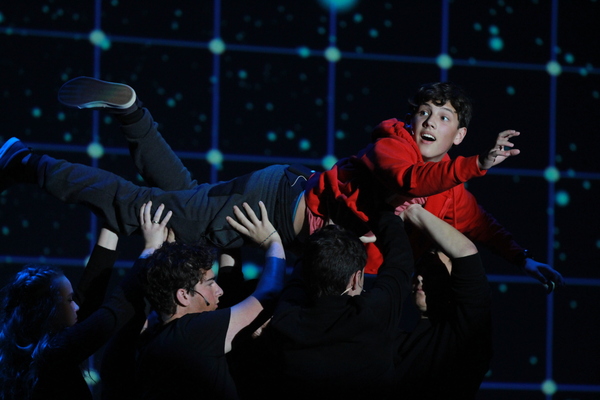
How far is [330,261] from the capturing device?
2086mm

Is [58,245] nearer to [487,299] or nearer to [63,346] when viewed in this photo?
[63,346]

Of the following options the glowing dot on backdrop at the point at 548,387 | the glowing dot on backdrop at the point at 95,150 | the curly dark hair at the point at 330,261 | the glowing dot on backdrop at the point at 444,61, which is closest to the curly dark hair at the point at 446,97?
the curly dark hair at the point at 330,261

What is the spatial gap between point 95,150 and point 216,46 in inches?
30.5

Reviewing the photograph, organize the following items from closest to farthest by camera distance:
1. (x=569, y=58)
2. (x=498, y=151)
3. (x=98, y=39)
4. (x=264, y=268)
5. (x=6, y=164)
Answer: (x=498, y=151), (x=264, y=268), (x=6, y=164), (x=98, y=39), (x=569, y=58)

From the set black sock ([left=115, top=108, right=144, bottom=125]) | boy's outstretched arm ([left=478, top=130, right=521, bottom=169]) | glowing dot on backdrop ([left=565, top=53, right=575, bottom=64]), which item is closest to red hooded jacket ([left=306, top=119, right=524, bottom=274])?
boy's outstretched arm ([left=478, top=130, right=521, bottom=169])

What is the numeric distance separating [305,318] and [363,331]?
17 centimetres

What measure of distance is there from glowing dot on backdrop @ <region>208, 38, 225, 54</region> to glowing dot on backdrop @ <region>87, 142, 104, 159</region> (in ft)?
2.34

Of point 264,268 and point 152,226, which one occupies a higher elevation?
point 152,226

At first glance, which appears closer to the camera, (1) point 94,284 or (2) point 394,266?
(2) point 394,266

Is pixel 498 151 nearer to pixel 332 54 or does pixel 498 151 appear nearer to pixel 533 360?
pixel 332 54

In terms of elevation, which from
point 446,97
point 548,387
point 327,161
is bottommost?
point 548,387

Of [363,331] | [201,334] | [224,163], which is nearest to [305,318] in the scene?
[363,331]

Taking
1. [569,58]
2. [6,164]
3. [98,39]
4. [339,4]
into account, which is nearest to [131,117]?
[6,164]

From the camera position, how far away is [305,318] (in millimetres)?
2076
